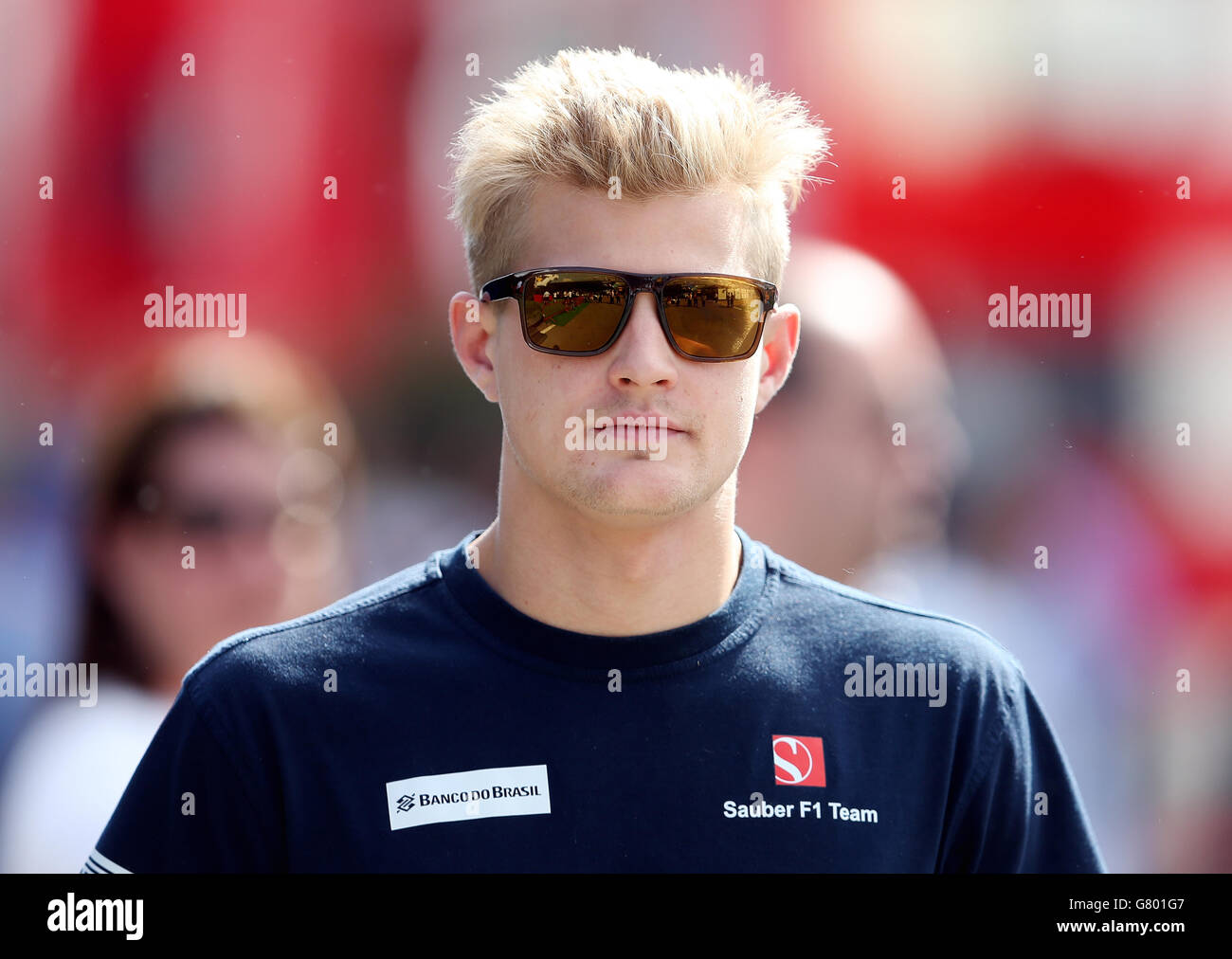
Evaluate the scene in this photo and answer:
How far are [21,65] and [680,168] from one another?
2685mm

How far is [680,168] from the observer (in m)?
2.05

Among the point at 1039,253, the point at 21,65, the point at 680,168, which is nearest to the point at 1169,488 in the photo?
the point at 1039,253


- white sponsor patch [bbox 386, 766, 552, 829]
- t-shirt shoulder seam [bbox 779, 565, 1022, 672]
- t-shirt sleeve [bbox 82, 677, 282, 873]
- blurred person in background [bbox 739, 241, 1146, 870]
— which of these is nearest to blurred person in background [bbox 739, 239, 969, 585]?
blurred person in background [bbox 739, 241, 1146, 870]

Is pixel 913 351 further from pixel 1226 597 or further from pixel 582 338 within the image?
pixel 582 338

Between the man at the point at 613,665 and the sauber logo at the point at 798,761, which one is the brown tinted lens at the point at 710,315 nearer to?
the man at the point at 613,665

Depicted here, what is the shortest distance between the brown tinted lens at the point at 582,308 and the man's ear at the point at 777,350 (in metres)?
0.36

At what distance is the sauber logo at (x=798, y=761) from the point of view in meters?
1.99

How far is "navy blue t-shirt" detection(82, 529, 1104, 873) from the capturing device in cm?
193

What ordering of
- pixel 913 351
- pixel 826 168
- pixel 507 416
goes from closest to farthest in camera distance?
pixel 507 416 < pixel 913 351 < pixel 826 168

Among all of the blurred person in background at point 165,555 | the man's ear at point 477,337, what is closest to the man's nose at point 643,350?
the man's ear at point 477,337

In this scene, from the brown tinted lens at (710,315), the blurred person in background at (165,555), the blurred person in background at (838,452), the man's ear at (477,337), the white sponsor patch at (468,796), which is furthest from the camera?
the blurred person in background at (838,452)

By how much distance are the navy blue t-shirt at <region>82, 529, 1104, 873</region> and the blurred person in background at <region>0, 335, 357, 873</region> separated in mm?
1056

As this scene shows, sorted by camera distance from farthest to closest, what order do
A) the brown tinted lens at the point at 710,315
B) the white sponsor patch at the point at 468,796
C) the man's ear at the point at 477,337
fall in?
the man's ear at the point at 477,337 → the brown tinted lens at the point at 710,315 → the white sponsor patch at the point at 468,796

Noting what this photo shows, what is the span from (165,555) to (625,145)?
1.82 m
